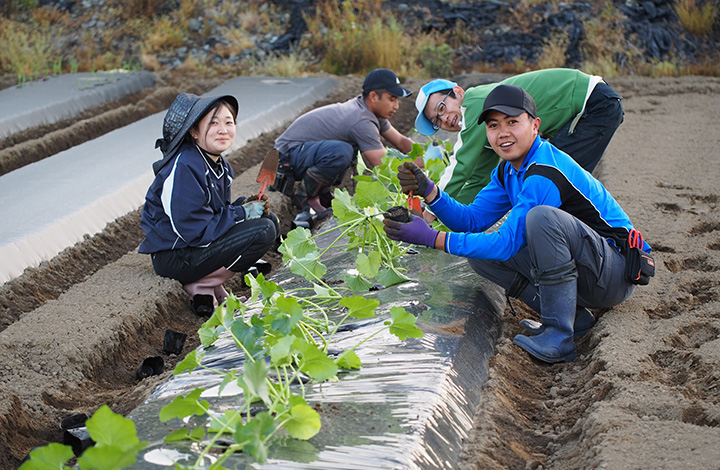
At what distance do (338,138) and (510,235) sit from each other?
2.30 meters

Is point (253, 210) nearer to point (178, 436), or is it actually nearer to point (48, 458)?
point (178, 436)

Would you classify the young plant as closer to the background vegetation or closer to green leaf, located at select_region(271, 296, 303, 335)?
green leaf, located at select_region(271, 296, 303, 335)

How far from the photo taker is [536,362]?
9.32ft

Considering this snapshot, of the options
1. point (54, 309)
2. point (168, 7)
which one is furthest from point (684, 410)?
point (168, 7)

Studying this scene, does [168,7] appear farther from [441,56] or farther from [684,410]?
[684,410]

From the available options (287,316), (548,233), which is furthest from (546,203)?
(287,316)

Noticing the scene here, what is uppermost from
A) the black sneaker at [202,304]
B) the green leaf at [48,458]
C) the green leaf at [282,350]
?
the green leaf at [48,458]

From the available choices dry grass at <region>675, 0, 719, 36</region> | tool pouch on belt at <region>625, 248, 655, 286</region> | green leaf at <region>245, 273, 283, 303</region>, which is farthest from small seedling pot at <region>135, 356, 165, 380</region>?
dry grass at <region>675, 0, 719, 36</region>

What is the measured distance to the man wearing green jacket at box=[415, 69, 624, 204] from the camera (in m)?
3.38

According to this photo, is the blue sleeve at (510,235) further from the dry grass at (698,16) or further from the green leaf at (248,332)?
the dry grass at (698,16)

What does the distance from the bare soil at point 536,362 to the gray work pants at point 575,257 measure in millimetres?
146

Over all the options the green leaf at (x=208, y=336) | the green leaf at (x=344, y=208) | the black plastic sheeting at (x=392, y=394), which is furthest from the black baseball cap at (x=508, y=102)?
the green leaf at (x=208, y=336)

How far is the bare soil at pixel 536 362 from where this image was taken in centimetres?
212

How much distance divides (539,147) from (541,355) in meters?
0.80
